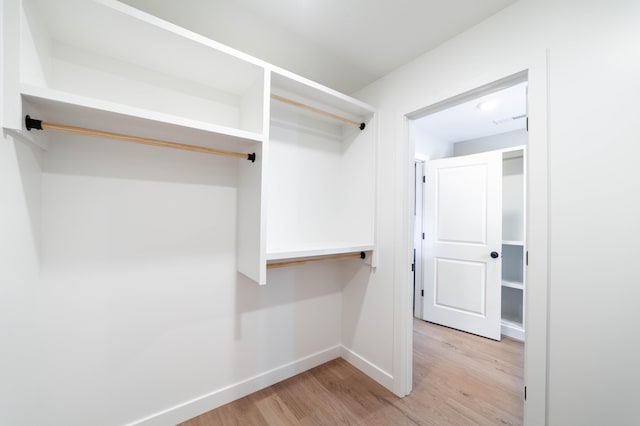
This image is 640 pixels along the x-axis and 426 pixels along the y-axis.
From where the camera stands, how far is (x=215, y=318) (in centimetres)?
172

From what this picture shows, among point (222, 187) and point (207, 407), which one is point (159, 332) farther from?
point (222, 187)

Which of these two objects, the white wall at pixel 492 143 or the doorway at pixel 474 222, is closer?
the doorway at pixel 474 222

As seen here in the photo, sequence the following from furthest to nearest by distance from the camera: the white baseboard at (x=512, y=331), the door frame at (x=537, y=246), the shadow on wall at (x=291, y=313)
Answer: the white baseboard at (x=512, y=331) → the shadow on wall at (x=291, y=313) → the door frame at (x=537, y=246)

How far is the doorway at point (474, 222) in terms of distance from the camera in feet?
9.33

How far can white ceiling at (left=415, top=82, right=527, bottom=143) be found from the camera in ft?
8.20

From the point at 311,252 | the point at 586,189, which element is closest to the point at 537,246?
the point at 586,189

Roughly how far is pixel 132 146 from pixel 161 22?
679 millimetres

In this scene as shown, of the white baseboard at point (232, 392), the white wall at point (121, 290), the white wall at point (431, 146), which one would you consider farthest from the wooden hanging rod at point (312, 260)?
the white wall at point (431, 146)

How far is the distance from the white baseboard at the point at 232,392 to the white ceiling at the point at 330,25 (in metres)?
2.42

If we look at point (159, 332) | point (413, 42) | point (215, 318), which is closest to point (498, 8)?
point (413, 42)

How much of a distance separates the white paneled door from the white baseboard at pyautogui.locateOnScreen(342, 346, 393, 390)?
5.16 ft

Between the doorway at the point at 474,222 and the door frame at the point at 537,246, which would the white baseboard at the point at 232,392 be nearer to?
the door frame at the point at 537,246

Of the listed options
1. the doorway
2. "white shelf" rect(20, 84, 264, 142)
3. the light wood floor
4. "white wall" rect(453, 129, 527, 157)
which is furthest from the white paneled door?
"white shelf" rect(20, 84, 264, 142)

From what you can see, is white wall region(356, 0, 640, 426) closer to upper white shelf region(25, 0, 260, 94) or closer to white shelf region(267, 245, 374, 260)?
white shelf region(267, 245, 374, 260)
